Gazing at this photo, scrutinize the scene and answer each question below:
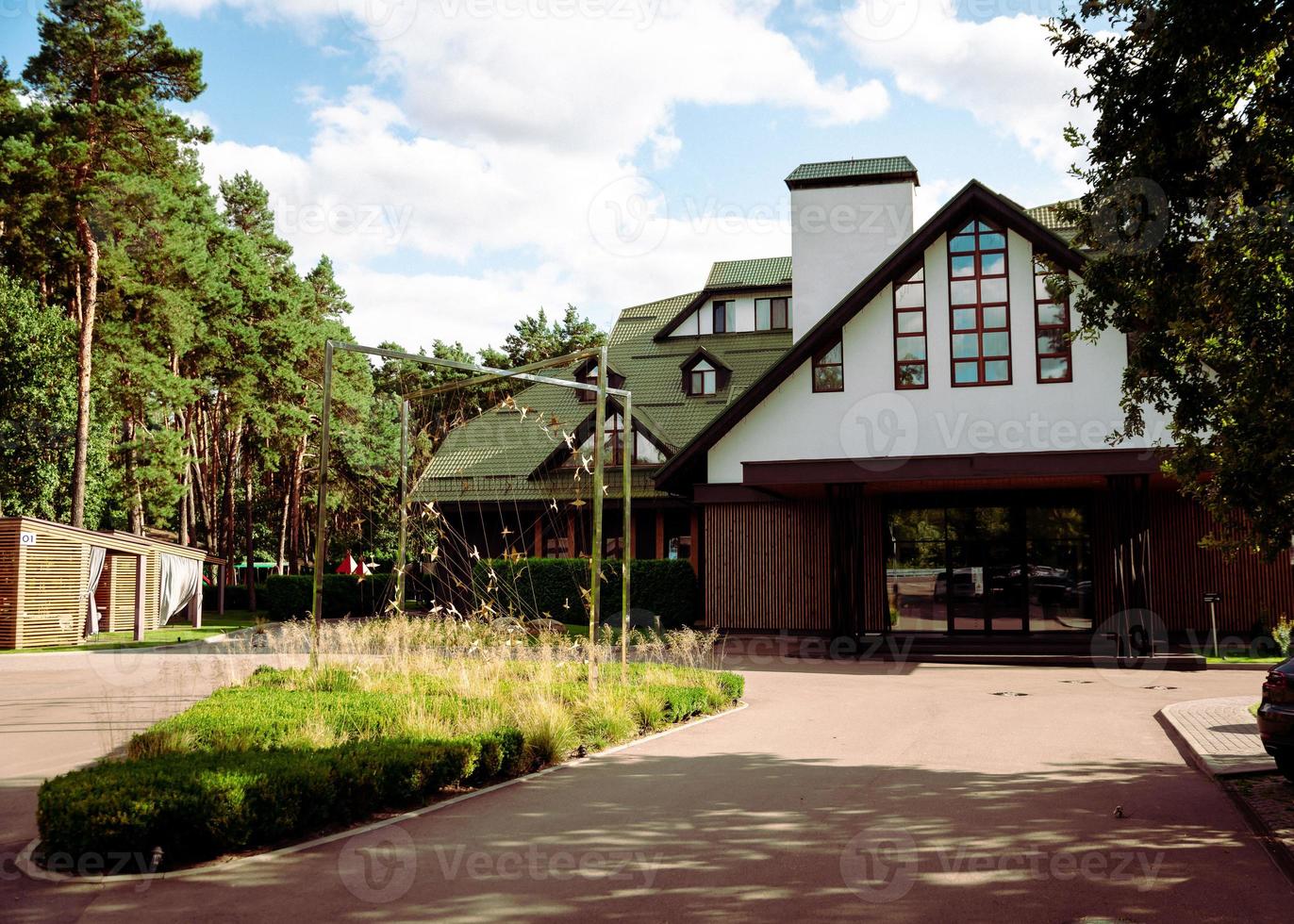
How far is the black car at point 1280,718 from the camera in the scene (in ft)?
26.4

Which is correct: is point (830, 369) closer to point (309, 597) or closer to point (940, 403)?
point (940, 403)

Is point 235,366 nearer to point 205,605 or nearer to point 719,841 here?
point 205,605

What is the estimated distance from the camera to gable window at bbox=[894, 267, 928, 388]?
77.0 feet

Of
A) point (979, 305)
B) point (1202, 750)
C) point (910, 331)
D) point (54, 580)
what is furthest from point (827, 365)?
point (54, 580)

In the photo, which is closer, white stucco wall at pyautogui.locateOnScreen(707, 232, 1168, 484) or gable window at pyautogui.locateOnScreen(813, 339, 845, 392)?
white stucco wall at pyautogui.locateOnScreen(707, 232, 1168, 484)

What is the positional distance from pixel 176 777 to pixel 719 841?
3.61 m

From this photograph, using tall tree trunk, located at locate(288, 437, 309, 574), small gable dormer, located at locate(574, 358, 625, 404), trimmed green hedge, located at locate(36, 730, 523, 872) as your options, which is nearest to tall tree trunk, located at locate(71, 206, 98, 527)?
small gable dormer, located at locate(574, 358, 625, 404)

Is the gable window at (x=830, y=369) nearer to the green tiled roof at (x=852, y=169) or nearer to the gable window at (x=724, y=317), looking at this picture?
the green tiled roof at (x=852, y=169)

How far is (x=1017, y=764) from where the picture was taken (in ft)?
32.0

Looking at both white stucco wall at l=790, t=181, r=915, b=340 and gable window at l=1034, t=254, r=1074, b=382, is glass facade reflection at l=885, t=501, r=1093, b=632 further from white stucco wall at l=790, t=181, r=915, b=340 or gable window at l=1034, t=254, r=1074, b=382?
white stucco wall at l=790, t=181, r=915, b=340

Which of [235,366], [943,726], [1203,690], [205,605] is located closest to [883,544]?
[1203,690]

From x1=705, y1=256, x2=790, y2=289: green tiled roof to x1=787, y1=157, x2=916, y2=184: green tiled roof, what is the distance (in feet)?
19.6

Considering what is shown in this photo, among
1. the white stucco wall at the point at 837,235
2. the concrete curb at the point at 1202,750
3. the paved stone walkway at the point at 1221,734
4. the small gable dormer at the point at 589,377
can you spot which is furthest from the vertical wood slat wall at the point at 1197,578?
the small gable dormer at the point at 589,377

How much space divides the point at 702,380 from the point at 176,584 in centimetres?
1797
